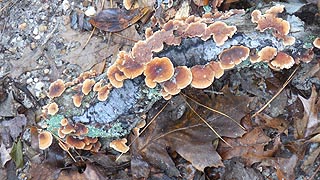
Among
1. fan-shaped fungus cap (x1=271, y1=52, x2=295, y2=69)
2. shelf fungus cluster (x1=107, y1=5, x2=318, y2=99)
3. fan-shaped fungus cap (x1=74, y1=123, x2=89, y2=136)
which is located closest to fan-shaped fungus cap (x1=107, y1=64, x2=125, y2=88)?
shelf fungus cluster (x1=107, y1=5, x2=318, y2=99)

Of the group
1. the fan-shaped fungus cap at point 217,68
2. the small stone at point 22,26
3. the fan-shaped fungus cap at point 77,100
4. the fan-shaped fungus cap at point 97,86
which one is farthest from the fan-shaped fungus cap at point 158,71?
the small stone at point 22,26

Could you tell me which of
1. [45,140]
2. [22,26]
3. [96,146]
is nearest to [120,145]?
[96,146]

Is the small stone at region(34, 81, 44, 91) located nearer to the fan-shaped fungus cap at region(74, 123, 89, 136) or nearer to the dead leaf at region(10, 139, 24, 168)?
the dead leaf at region(10, 139, 24, 168)

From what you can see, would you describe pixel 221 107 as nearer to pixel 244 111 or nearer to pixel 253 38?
pixel 244 111

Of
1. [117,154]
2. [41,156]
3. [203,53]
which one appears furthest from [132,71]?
[41,156]

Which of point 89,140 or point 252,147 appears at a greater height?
point 89,140

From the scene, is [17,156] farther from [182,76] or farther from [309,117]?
[309,117]
